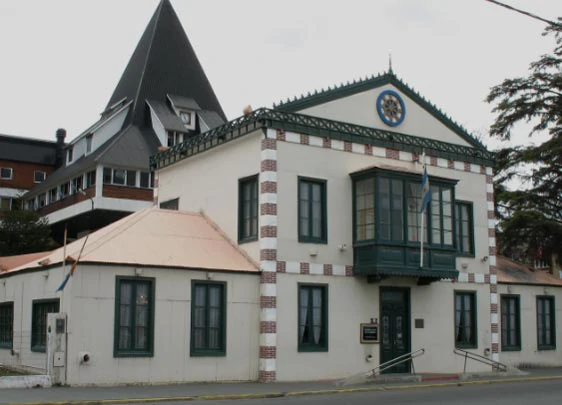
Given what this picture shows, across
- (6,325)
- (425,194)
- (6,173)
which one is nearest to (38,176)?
(6,173)

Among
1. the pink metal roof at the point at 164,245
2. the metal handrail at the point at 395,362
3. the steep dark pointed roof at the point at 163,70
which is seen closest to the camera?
the pink metal roof at the point at 164,245

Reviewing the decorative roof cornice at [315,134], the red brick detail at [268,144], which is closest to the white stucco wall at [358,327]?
the red brick detail at [268,144]

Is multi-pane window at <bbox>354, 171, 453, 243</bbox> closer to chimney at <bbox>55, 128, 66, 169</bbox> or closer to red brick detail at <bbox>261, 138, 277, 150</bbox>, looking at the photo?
red brick detail at <bbox>261, 138, 277, 150</bbox>

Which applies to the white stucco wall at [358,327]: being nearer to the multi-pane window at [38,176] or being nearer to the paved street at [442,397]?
the paved street at [442,397]

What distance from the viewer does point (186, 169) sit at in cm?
2905

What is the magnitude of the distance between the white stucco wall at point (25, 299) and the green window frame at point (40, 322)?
14 cm

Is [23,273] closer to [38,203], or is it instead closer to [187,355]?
[187,355]

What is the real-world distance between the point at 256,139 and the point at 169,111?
34363 mm

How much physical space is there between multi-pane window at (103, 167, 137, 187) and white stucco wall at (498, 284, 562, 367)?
28479mm

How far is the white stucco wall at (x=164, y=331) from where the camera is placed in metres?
21.1

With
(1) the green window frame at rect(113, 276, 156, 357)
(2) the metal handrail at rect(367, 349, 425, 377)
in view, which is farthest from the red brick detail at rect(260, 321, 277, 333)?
(1) the green window frame at rect(113, 276, 156, 357)

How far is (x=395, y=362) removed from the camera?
2647 cm

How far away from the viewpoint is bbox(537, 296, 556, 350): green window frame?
32.9 m

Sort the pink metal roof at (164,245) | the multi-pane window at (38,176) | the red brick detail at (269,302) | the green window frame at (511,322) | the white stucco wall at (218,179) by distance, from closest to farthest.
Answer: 1. the pink metal roof at (164,245)
2. the red brick detail at (269,302)
3. the white stucco wall at (218,179)
4. the green window frame at (511,322)
5. the multi-pane window at (38,176)
